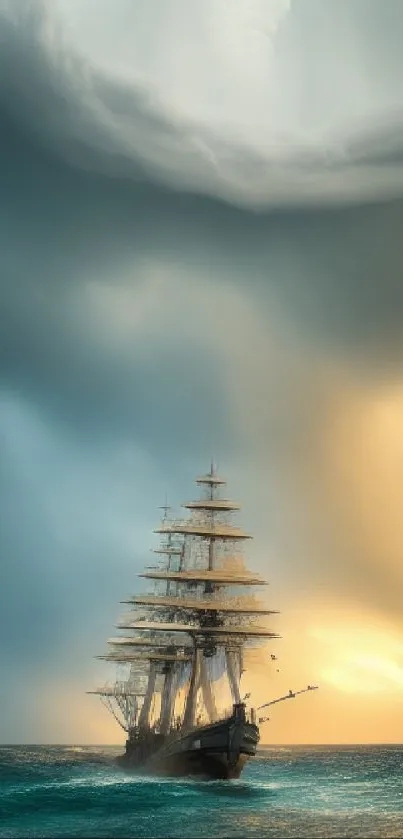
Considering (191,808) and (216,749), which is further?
(216,749)

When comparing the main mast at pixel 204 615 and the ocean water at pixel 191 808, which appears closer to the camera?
the ocean water at pixel 191 808

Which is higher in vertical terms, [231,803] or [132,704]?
[132,704]

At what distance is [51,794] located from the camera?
285 ft

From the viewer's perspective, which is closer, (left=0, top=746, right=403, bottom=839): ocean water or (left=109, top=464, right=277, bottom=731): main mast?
(left=0, top=746, right=403, bottom=839): ocean water

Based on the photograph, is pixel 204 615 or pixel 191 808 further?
pixel 204 615

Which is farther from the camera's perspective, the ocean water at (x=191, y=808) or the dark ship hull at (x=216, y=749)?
the dark ship hull at (x=216, y=749)

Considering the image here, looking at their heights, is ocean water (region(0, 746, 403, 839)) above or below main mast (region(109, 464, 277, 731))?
below

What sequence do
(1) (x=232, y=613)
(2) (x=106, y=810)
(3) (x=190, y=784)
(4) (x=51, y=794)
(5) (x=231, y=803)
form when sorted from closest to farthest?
(2) (x=106, y=810) < (5) (x=231, y=803) < (4) (x=51, y=794) < (3) (x=190, y=784) < (1) (x=232, y=613)

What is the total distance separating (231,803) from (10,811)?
17.6 m

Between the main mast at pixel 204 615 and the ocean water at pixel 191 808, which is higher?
the main mast at pixel 204 615

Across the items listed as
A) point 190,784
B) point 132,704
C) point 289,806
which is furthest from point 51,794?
point 132,704

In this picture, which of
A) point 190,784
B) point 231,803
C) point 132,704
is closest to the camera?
point 231,803

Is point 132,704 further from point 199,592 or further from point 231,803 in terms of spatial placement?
point 231,803

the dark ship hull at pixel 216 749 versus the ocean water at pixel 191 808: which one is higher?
the dark ship hull at pixel 216 749
